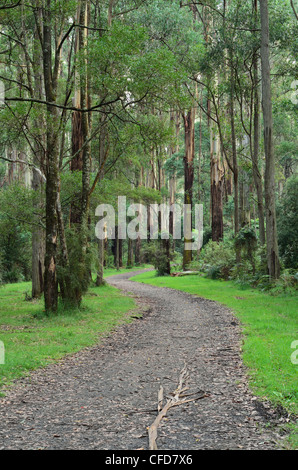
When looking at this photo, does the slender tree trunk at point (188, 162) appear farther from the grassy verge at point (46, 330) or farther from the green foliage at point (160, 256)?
the grassy verge at point (46, 330)

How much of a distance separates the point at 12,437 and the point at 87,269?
27.0ft

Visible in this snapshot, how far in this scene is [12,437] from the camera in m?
4.01

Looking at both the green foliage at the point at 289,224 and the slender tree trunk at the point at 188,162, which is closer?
the green foliage at the point at 289,224

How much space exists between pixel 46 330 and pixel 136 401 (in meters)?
4.94

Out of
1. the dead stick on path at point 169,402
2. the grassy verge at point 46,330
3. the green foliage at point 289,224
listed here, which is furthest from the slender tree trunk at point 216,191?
the dead stick on path at point 169,402

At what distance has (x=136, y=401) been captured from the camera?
16.6ft

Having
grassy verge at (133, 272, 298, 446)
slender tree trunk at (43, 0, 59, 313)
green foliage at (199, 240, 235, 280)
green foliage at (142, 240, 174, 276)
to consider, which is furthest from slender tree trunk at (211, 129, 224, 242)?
slender tree trunk at (43, 0, 59, 313)

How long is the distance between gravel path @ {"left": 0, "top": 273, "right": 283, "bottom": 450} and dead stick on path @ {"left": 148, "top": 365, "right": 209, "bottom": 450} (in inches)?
2.4

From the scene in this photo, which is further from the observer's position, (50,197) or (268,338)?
(50,197)

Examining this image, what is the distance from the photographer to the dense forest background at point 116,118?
11.4m

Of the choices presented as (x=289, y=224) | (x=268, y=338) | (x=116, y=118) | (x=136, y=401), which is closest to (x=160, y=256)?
(x=289, y=224)

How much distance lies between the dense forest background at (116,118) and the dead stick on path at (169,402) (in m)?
5.61

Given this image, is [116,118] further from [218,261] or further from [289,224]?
[218,261]

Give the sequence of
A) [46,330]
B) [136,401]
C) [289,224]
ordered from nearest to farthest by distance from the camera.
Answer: [136,401]
[46,330]
[289,224]
